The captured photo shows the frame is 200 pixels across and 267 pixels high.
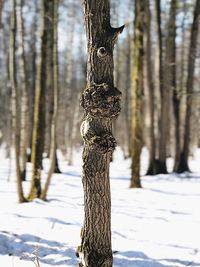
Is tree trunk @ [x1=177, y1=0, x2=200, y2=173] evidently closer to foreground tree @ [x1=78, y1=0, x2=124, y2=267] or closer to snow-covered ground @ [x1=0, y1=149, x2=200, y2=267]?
snow-covered ground @ [x1=0, y1=149, x2=200, y2=267]

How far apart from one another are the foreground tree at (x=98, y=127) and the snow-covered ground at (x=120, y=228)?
119 centimetres

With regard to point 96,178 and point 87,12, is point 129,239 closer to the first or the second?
point 96,178

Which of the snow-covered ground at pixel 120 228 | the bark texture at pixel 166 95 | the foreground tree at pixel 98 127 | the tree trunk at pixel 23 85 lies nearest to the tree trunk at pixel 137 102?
the snow-covered ground at pixel 120 228

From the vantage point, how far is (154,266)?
520cm

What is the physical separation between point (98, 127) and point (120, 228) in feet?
11.3

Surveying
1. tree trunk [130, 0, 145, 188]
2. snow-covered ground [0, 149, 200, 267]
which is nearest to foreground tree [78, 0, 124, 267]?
snow-covered ground [0, 149, 200, 267]

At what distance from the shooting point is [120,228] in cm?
677

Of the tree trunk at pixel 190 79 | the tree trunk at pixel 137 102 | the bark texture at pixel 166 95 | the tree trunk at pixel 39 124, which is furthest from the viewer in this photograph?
the bark texture at pixel 166 95

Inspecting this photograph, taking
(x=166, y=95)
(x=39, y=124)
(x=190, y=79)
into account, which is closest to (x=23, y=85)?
(x=39, y=124)

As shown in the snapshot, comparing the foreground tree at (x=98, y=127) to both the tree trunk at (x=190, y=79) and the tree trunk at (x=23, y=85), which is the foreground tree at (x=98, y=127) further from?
the tree trunk at (x=190, y=79)

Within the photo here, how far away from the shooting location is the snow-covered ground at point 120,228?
5418 mm

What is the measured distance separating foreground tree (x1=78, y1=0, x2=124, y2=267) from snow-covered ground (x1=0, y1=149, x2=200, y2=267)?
3.90 ft

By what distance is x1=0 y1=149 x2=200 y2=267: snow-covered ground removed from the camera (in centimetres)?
542

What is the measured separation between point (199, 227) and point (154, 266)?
6.39ft
